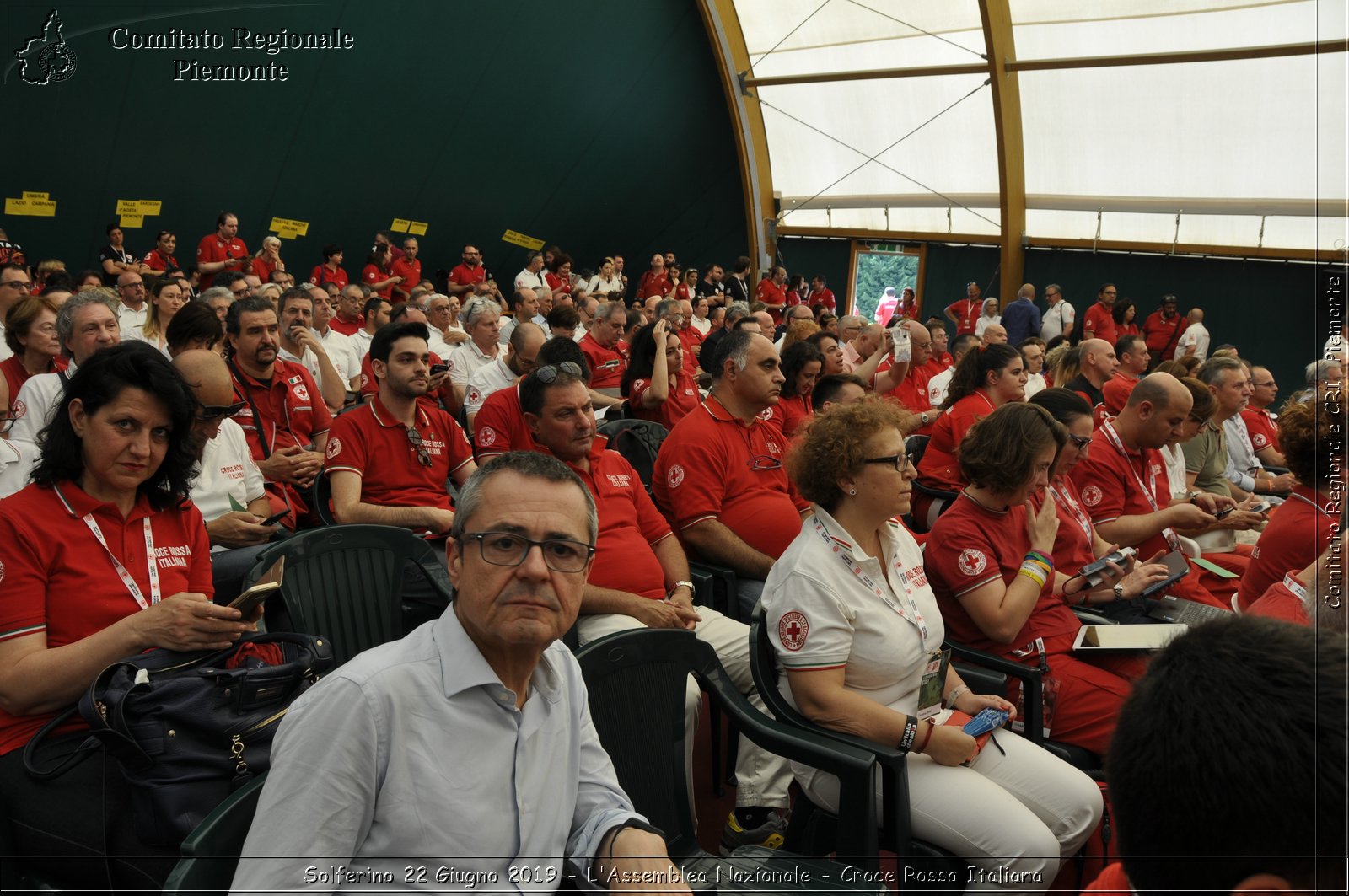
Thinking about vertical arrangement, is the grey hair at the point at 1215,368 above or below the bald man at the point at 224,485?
above

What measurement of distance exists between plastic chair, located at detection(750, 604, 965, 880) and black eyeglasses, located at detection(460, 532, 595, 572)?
907 mm

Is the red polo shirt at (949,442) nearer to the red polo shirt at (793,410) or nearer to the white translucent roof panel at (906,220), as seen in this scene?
the red polo shirt at (793,410)

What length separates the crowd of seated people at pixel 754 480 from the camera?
233 centimetres

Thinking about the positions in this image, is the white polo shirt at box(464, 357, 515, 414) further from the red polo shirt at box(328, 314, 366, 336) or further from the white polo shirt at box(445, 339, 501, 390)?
the red polo shirt at box(328, 314, 366, 336)

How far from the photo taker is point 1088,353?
21.1 feet

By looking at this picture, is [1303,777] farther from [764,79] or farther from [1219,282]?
[764,79]

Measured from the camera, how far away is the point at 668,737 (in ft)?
7.16

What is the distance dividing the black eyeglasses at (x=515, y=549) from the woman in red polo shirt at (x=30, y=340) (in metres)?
3.55

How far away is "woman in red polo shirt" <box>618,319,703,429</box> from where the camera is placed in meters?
5.66

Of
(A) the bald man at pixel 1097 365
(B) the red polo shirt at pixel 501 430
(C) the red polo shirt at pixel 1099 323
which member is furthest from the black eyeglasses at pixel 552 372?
(C) the red polo shirt at pixel 1099 323

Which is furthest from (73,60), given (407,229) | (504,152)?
(504,152)

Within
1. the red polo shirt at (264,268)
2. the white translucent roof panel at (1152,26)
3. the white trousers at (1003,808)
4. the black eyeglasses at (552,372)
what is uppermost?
the white translucent roof panel at (1152,26)

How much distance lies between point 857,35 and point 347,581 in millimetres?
15319

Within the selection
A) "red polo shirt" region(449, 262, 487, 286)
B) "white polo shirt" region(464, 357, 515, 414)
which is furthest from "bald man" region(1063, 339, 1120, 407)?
"red polo shirt" region(449, 262, 487, 286)
